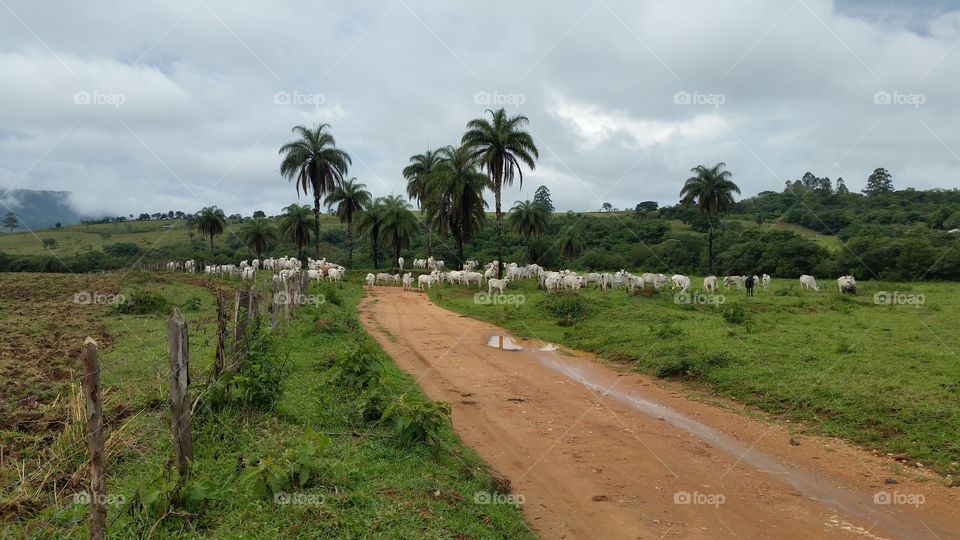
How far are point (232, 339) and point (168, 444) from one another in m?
2.10

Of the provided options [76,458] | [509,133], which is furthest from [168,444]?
[509,133]

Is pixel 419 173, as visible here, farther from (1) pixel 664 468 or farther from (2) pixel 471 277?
(1) pixel 664 468

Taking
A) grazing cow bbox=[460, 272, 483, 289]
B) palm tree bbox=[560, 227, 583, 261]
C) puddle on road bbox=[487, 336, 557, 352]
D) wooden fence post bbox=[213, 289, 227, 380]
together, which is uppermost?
palm tree bbox=[560, 227, 583, 261]

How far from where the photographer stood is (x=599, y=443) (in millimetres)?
8750

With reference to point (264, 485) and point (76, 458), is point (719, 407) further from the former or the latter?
point (76, 458)

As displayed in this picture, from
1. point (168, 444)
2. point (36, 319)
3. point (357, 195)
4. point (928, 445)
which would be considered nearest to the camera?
point (168, 444)

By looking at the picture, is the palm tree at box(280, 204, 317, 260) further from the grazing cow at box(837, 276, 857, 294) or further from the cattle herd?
the grazing cow at box(837, 276, 857, 294)

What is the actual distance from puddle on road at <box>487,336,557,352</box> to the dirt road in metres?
3.65

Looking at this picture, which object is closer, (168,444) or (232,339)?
(168,444)

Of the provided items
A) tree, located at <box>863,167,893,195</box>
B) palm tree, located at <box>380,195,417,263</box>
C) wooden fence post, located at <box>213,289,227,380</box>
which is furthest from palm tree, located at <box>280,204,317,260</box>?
tree, located at <box>863,167,893,195</box>

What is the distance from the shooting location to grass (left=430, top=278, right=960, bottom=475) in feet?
30.3

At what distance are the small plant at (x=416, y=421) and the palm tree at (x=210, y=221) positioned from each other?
56.8 m

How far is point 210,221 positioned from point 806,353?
58249mm

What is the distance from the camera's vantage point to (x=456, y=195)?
41312 millimetres
